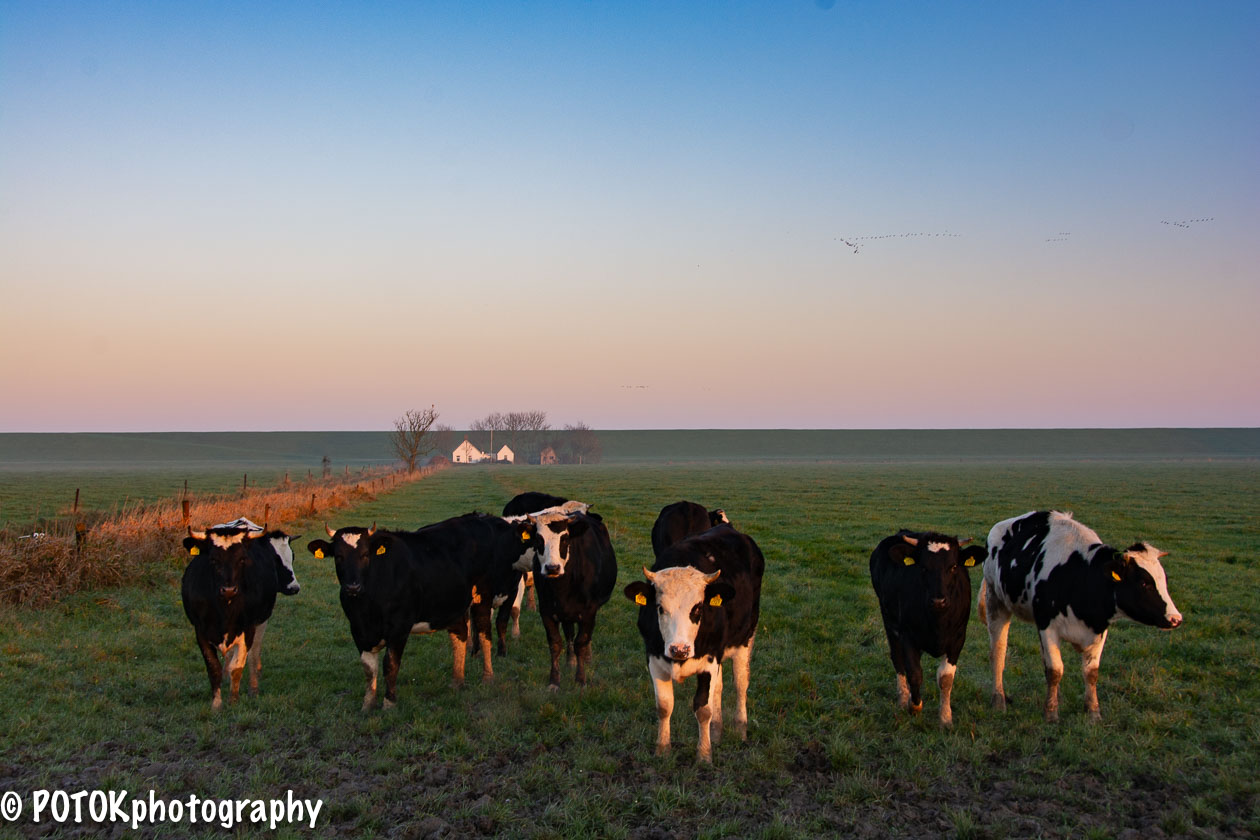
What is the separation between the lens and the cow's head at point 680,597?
21.4 ft

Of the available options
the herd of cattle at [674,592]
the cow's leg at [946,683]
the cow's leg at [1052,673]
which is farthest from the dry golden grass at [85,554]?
the cow's leg at [1052,673]

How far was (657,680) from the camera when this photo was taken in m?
6.84

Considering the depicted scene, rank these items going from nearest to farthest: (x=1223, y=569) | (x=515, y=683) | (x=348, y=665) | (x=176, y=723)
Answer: (x=176, y=723) < (x=515, y=683) < (x=348, y=665) < (x=1223, y=569)

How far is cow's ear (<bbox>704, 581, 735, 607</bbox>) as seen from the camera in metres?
6.70

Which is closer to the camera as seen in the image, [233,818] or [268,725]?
[233,818]

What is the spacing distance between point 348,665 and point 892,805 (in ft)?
22.2

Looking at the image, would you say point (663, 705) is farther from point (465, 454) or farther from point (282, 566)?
point (465, 454)

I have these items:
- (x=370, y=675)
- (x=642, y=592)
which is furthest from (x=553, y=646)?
(x=642, y=592)

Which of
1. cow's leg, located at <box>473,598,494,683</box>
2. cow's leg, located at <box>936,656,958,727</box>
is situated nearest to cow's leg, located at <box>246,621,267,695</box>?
cow's leg, located at <box>473,598,494,683</box>

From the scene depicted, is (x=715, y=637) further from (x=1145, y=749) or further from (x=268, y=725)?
(x=268, y=725)

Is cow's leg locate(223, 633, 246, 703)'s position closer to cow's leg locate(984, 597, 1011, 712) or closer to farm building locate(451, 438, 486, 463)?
cow's leg locate(984, 597, 1011, 712)

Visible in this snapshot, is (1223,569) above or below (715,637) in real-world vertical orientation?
below

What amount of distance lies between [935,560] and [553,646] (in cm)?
424

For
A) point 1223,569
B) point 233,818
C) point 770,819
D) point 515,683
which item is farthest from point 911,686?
point 1223,569
